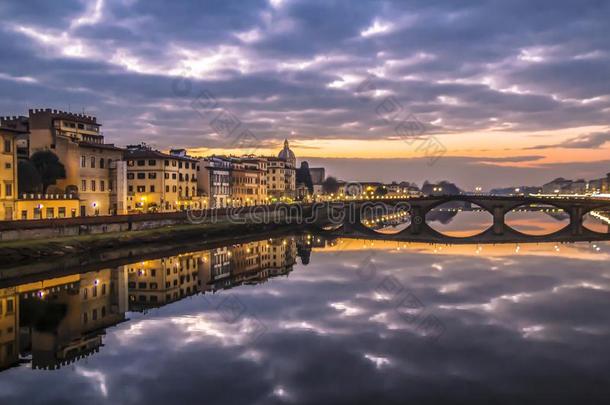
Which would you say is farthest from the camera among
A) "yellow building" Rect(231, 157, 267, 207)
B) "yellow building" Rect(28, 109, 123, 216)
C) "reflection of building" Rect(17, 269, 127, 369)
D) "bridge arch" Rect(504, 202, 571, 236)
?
"yellow building" Rect(231, 157, 267, 207)

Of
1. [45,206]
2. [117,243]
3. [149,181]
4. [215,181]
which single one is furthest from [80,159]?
[215,181]

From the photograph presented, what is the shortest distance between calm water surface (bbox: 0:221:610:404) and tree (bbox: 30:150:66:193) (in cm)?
1851

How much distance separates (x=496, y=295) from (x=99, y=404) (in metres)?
21.3

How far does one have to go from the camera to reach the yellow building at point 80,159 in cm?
5369

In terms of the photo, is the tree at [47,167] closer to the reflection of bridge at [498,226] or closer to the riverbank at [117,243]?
the riverbank at [117,243]

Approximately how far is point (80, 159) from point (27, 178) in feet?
26.3

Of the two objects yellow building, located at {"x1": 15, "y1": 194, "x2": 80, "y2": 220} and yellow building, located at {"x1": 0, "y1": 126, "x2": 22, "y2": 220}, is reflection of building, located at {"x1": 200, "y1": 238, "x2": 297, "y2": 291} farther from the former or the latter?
yellow building, located at {"x1": 0, "y1": 126, "x2": 22, "y2": 220}

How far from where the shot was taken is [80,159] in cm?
5422

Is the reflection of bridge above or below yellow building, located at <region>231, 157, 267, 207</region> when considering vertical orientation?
Result: below

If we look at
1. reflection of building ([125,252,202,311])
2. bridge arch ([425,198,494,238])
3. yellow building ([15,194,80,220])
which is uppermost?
yellow building ([15,194,80,220])

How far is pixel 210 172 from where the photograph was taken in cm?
7969

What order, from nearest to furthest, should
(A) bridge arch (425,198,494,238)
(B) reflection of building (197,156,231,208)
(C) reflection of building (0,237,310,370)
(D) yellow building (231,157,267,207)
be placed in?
1. (C) reflection of building (0,237,310,370)
2. (A) bridge arch (425,198,494,238)
3. (B) reflection of building (197,156,231,208)
4. (D) yellow building (231,157,267,207)

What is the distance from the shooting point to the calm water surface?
15.2 m

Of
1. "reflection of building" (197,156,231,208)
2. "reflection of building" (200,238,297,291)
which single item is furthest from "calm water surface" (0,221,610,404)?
"reflection of building" (197,156,231,208)
